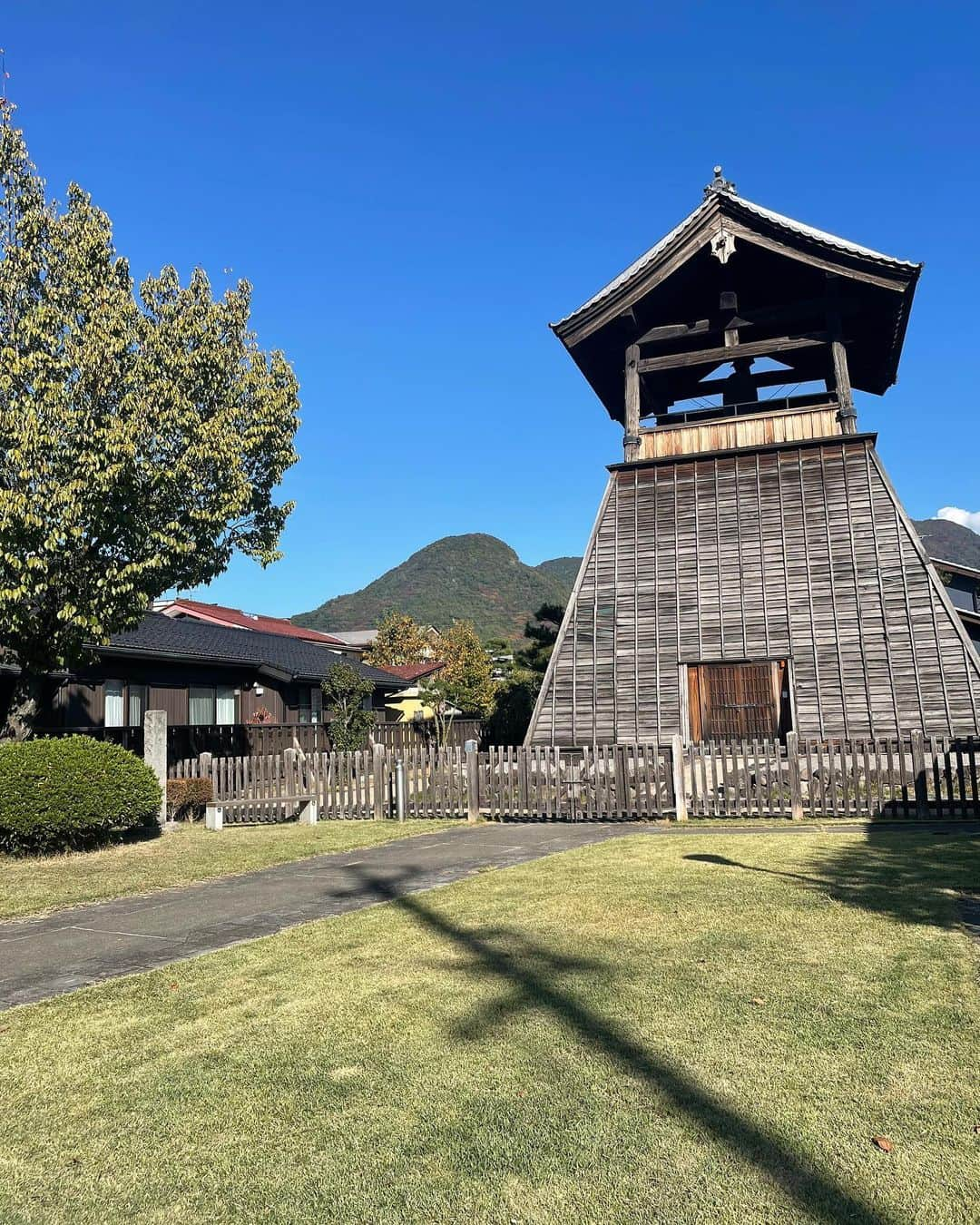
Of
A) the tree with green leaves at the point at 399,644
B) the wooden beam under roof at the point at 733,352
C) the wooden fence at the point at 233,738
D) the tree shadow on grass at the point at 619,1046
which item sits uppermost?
the wooden beam under roof at the point at 733,352

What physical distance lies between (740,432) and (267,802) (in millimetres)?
13785

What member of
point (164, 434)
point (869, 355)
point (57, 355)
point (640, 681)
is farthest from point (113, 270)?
point (869, 355)

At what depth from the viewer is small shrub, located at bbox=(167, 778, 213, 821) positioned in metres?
17.1

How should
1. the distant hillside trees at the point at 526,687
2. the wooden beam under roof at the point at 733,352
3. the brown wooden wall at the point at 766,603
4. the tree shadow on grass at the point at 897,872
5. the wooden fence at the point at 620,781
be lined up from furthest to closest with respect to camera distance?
Result: the distant hillside trees at the point at 526,687 < the wooden beam under roof at the point at 733,352 < the brown wooden wall at the point at 766,603 < the wooden fence at the point at 620,781 < the tree shadow on grass at the point at 897,872

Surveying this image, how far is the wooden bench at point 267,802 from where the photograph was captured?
53.8ft

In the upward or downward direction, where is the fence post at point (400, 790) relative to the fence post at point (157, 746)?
downward

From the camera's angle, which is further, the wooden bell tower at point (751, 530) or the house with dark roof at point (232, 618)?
the house with dark roof at point (232, 618)

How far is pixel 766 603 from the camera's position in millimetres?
18938

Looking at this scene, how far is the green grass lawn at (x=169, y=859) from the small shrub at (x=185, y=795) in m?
0.63

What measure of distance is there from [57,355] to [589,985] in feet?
43.0

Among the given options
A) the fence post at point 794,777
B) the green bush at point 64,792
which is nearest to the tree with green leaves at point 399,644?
the green bush at point 64,792

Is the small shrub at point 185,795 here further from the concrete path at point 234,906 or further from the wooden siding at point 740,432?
the wooden siding at point 740,432

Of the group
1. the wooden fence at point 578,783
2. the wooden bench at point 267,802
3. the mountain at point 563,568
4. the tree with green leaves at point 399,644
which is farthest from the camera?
the mountain at point 563,568

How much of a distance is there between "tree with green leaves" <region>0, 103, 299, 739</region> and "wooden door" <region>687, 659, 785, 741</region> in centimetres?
1091
